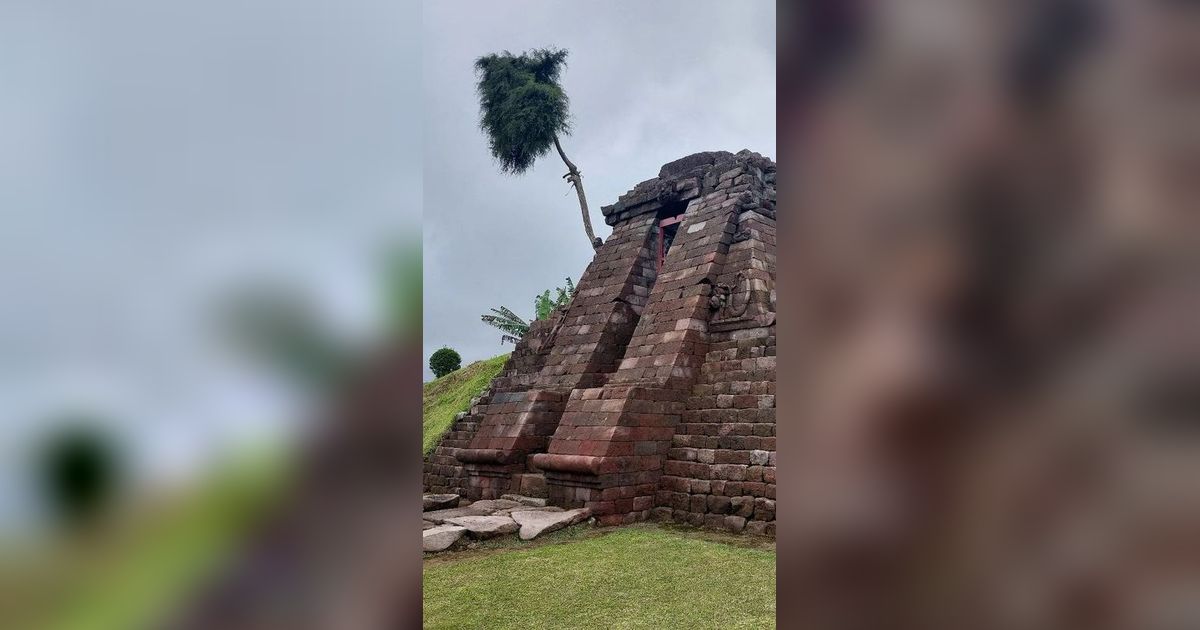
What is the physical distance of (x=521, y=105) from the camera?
2484 centimetres

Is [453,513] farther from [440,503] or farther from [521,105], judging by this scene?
[521,105]

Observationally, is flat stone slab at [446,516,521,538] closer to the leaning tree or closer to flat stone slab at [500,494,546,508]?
flat stone slab at [500,494,546,508]

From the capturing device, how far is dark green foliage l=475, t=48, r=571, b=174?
24859 millimetres

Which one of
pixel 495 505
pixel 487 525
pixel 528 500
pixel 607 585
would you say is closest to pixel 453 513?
pixel 495 505

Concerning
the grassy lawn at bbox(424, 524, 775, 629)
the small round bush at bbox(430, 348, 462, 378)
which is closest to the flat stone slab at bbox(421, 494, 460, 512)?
the grassy lawn at bbox(424, 524, 775, 629)

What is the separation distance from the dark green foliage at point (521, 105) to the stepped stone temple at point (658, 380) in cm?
1246

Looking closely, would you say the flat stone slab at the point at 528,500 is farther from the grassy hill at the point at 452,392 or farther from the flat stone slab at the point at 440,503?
the grassy hill at the point at 452,392
